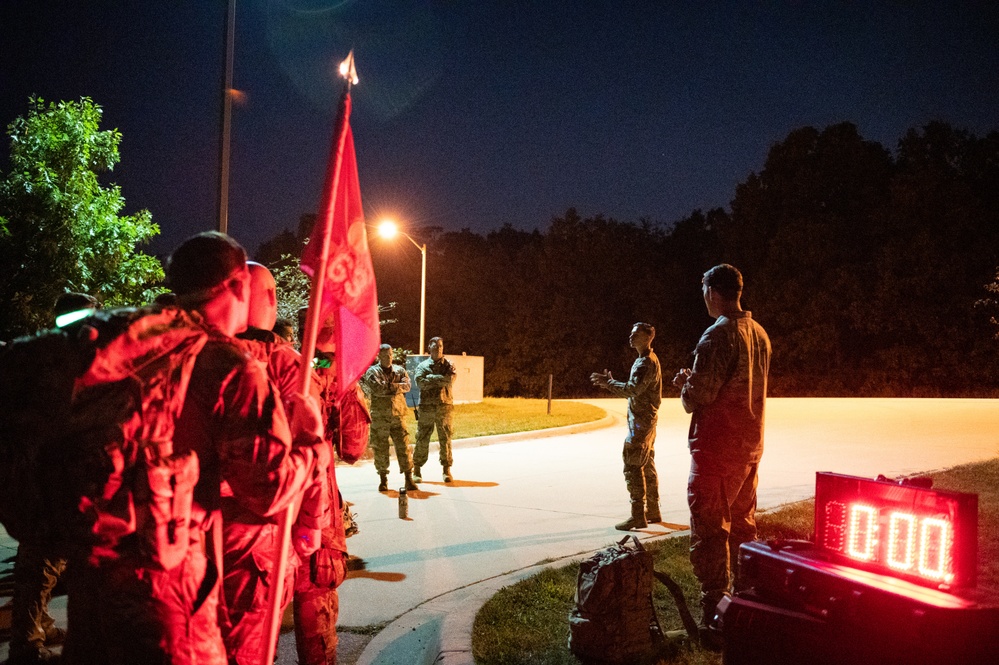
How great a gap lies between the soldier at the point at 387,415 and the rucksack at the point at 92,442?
330 inches

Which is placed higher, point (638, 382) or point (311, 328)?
point (311, 328)

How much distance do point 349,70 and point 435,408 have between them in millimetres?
8500

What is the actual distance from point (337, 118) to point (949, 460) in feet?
45.4

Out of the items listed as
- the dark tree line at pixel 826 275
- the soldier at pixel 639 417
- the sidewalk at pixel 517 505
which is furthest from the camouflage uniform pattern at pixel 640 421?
the dark tree line at pixel 826 275

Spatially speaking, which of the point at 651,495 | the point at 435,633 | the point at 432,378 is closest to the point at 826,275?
the point at 432,378

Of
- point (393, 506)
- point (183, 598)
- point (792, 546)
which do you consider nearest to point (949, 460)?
point (393, 506)

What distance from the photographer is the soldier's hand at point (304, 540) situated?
3150mm

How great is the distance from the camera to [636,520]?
7980mm

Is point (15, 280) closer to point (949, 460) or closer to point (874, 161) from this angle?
point (949, 460)

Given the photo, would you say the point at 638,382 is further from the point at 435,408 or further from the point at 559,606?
the point at 435,408

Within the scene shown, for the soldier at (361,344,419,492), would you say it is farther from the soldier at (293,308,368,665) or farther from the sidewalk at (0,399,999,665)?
the soldier at (293,308,368,665)

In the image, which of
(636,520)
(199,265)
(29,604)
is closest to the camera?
(199,265)

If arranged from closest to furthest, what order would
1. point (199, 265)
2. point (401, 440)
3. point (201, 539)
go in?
point (201, 539), point (199, 265), point (401, 440)

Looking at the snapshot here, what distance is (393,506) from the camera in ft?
30.6
